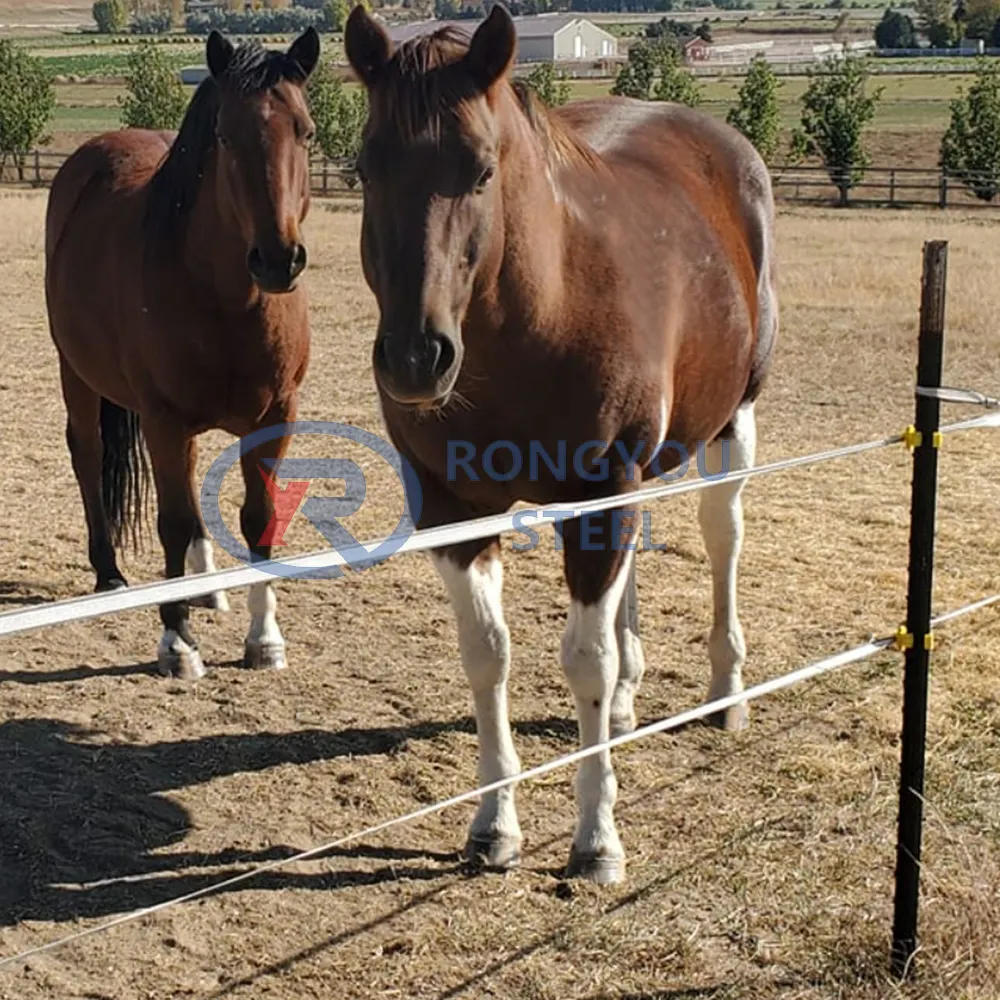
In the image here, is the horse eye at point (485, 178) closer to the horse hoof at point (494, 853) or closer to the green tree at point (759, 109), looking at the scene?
the horse hoof at point (494, 853)

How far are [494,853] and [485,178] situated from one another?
178 centimetres

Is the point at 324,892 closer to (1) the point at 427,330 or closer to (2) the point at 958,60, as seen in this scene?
(1) the point at 427,330

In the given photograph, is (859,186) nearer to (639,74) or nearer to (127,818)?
(639,74)

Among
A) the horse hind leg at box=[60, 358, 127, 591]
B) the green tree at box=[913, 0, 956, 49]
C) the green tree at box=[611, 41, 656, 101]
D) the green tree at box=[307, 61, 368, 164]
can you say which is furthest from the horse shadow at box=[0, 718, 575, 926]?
the green tree at box=[913, 0, 956, 49]

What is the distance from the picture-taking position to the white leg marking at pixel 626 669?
4410mm

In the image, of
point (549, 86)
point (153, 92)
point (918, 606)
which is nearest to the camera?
point (918, 606)

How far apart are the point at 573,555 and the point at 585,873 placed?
2.76 feet

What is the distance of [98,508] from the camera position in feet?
18.8

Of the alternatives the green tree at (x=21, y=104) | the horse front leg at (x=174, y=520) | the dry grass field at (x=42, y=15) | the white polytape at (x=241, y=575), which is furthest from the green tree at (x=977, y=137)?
the dry grass field at (x=42, y=15)

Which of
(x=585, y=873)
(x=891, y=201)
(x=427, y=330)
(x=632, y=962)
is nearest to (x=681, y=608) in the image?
(x=585, y=873)

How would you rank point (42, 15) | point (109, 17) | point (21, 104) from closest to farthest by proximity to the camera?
point (21, 104), point (109, 17), point (42, 15)

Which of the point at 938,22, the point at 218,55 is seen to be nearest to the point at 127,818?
the point at 218,55

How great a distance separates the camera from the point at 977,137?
31.1 m

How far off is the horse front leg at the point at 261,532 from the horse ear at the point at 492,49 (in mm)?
2288
